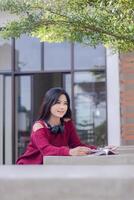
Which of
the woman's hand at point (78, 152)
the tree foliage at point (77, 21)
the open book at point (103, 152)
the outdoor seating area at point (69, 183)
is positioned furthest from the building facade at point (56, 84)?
the outdoor seating area at point (69, 183)

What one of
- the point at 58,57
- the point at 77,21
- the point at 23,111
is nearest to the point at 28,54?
the point at 58,57

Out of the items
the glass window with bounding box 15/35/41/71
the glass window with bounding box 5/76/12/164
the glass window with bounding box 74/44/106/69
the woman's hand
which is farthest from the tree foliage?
the glass window with bounding box 5/76/12/164

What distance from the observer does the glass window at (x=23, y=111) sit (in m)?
12.3

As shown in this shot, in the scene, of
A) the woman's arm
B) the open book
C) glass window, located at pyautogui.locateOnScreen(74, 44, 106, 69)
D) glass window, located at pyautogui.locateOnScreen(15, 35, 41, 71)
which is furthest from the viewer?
glass window, located at pyautogui.locateOnScreen(15, 35, 41, 71)

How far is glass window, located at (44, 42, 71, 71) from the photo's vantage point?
11734 mm

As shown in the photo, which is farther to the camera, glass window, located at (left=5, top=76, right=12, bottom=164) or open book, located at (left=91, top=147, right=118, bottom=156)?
glass window, located at (left=5, top=76, right=12, bottom=164)

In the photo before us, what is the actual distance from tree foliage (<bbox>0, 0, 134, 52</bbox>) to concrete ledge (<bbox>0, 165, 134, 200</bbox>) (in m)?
3.49

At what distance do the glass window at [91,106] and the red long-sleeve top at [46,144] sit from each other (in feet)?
22.7

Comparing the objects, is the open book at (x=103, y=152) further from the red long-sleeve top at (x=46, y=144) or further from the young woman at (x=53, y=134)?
the red long-sleeve top at (x=46, y=144)

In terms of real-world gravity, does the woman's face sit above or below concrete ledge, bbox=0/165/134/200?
above

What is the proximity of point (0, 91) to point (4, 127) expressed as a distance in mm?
892

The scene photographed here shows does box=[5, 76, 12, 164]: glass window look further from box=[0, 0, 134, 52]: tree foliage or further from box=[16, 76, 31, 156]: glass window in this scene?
box=[0, 0, 134, 52]: tree foliage

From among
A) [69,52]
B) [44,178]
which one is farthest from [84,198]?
[69,52]

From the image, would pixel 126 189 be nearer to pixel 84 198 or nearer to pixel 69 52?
pixel 84 198
